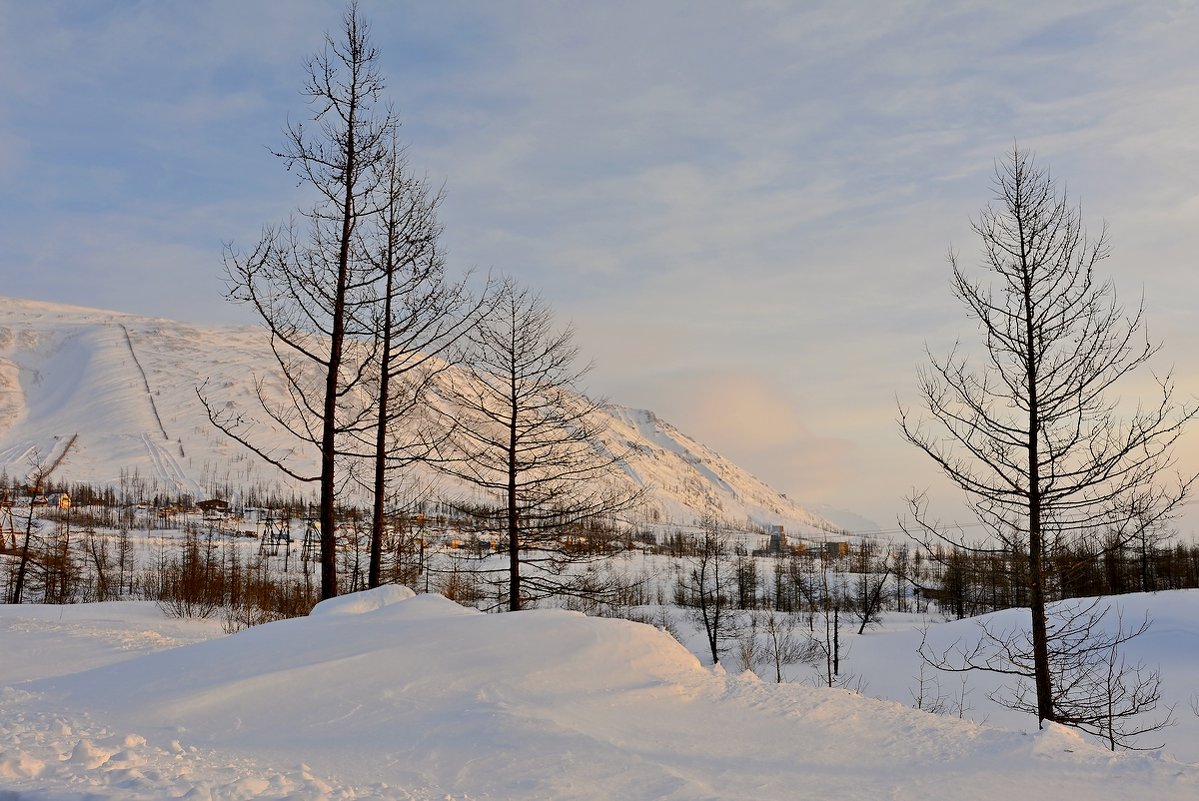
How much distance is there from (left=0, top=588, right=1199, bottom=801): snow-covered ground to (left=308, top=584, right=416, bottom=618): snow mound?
0.75 m

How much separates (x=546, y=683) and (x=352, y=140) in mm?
10642

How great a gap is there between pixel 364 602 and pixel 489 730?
13.5 ft

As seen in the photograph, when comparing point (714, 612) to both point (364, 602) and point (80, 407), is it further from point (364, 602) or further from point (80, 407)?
point (80, 407)

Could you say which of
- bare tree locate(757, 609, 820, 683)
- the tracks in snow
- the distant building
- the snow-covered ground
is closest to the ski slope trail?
the tracks in snow

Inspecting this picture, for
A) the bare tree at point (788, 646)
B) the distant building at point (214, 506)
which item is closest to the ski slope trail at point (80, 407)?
the distant building at point (214, 506)

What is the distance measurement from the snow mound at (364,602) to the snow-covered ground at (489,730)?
750 mm

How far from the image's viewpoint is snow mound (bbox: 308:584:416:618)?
857 centimetres

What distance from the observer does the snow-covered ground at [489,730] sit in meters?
4.43

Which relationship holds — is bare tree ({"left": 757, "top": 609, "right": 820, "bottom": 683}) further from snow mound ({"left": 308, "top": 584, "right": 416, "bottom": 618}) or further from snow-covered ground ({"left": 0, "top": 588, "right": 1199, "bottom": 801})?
snow-covered ground ({"left": 0, "top": 588, "right": 1199, "bottom": 801})

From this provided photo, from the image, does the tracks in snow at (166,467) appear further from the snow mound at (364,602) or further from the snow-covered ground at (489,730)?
the snow-covered ground at (489,730)

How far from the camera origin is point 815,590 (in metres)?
76.1

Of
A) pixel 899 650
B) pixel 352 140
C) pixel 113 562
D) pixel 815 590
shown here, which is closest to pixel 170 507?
pixel 113 562

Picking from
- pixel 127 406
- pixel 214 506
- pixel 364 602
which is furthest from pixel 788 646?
pixel 127 406

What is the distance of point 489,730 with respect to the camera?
5211 mm
